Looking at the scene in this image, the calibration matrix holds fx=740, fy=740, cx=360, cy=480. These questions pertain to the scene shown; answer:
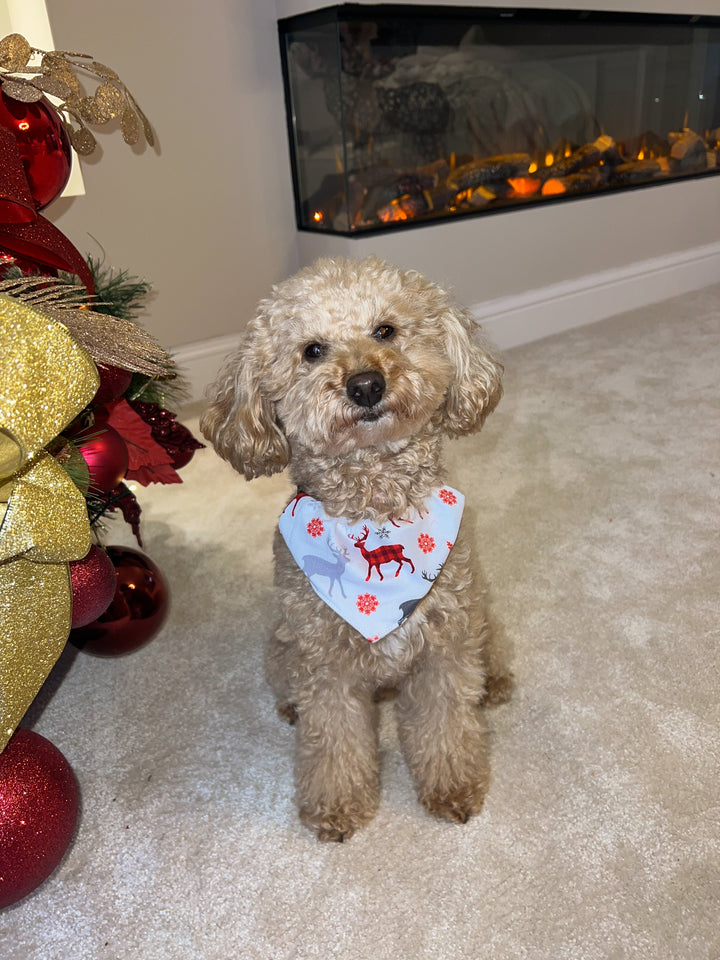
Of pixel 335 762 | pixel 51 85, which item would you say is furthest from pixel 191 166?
pixel 335 762

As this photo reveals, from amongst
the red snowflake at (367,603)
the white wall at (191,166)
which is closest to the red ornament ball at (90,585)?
the red snowflake at (367,603)

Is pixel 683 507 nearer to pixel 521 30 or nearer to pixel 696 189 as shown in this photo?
pixel 521 30

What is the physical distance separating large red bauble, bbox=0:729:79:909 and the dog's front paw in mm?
554

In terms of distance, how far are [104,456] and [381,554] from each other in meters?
0.53

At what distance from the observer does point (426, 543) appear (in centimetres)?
111

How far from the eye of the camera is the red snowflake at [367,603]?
3.51 feet

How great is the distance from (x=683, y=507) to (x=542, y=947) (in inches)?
47.4

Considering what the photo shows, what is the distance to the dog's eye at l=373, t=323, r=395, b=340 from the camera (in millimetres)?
1095

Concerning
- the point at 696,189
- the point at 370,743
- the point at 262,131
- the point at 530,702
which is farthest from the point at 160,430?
the point at 696,189

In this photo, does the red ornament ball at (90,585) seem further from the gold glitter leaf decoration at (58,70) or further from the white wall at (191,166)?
the white wall at (191,166)

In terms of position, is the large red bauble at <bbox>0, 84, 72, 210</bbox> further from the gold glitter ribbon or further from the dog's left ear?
the dog's left ear

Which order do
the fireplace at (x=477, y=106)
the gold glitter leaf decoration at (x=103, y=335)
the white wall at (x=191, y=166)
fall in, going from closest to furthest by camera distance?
the gold glitter leaf decoration at (x=103, y=335)
the white wall at (x=191, y=166)
the fireplace at (x=477, y=106)

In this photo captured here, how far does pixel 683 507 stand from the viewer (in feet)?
6.17

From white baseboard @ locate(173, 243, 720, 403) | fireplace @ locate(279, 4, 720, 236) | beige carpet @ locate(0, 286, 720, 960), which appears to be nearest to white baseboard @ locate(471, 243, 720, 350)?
white baseboard @ locate(173, 243, 720, 403)
